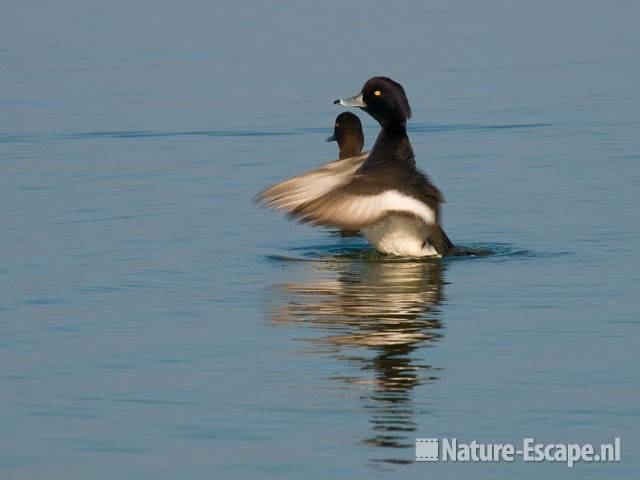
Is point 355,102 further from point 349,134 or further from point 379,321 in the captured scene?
point 379,321

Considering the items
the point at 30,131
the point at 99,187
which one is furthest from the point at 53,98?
the point at 99,187

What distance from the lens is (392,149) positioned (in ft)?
38.9

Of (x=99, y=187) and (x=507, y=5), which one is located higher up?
→ (x=507, y=5)

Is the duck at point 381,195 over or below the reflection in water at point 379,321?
over

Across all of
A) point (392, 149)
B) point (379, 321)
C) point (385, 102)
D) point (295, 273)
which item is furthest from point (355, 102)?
point (379, 321)

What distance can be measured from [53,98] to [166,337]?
1229 centimetres

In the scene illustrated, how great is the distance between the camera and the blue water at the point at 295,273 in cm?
747

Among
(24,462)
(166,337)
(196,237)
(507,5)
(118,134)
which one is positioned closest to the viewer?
(24,462)

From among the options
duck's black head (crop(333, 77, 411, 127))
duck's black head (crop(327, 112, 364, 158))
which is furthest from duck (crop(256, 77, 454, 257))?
duck's black head (crop(327, 112, 364, 158))

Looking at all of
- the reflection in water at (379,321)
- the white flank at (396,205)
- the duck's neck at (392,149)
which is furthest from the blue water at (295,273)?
the duck's neck at (392,149)

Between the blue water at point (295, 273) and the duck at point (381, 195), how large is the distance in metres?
0.23

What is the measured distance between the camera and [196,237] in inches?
509

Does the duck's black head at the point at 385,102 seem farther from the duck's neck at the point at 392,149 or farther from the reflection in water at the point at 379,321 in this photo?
the reflection in water at the point at 379,321

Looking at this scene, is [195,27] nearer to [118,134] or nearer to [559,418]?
[118,134]
